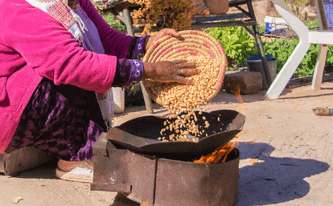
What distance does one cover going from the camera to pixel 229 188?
1.59 m

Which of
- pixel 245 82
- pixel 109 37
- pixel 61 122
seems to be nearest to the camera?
pixel 61 122

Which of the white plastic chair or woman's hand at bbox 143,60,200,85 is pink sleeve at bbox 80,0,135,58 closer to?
woman's hand at bbox 143,60,200,85

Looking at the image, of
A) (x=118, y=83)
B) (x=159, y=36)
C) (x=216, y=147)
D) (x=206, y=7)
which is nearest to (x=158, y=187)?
(x=216, y=147)

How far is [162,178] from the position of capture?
1510 millimetres

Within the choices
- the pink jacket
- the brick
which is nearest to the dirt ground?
the pink jacket

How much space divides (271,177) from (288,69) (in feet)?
8.17

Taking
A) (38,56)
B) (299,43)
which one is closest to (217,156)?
(38,56)

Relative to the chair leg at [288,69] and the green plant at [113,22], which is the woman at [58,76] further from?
the chair leg at [288,69]

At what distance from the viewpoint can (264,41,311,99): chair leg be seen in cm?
409

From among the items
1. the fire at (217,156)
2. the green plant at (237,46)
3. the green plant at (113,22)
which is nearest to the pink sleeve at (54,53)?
the fire at (217,156)

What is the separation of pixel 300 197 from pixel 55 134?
56.8 inches

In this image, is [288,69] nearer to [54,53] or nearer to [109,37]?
[109,37]

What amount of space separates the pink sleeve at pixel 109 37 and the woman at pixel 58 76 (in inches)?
6.3

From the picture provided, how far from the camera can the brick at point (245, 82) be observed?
4.58 metres
